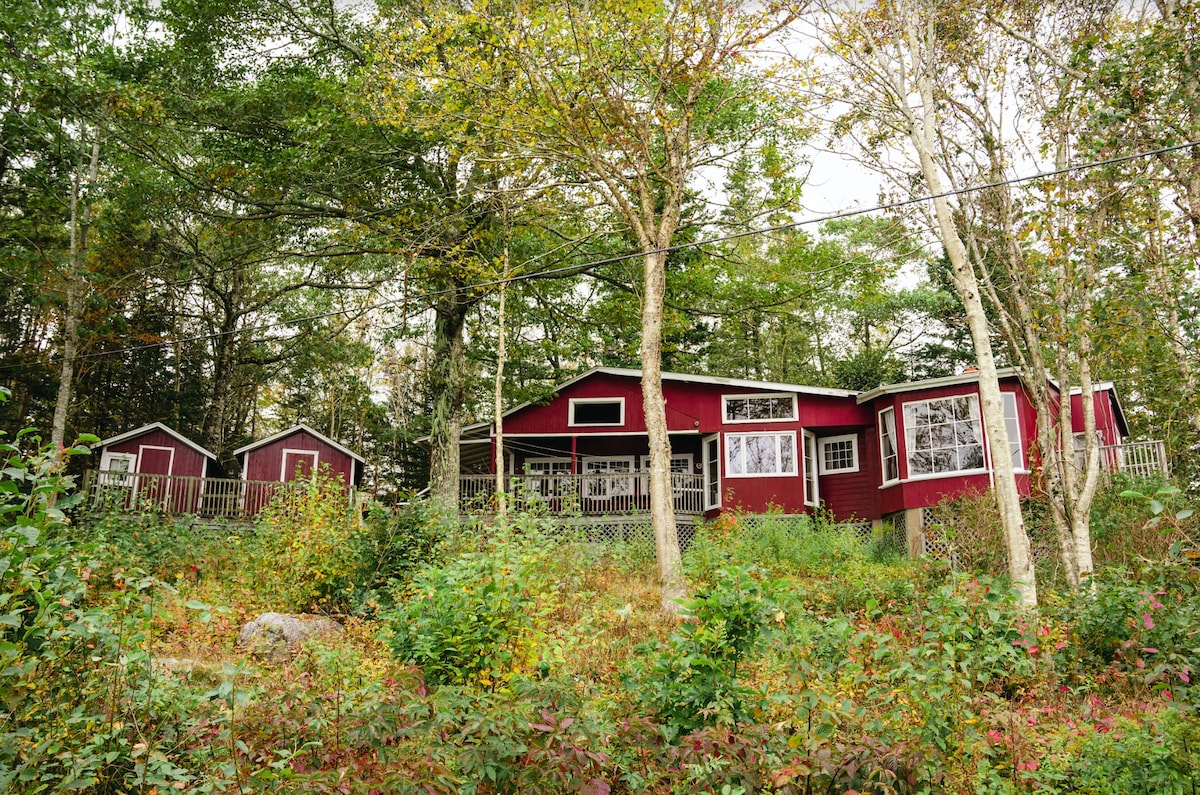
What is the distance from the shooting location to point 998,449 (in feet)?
33.8

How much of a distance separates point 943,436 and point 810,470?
163 inches

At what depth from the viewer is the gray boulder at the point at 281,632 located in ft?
27.8

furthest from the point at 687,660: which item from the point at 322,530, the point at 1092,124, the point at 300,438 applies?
the point at 300,438

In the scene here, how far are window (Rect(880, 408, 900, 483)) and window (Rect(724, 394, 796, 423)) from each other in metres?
2.50

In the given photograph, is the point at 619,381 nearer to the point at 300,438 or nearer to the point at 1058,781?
the point at 300,438

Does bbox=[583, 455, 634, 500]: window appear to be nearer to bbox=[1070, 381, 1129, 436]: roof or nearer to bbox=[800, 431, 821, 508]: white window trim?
bbox=[800, 431, 821, 508]: white window trim

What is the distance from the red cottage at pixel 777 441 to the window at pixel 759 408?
0.10 ft

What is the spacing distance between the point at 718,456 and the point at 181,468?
17.3 m

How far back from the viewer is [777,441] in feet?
78.8

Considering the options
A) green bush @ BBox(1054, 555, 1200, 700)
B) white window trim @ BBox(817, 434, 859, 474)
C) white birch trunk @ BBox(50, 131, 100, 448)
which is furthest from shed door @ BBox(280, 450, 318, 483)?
green bush @ BBox(1054, 555, 1200, 700)

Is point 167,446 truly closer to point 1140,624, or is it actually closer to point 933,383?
point 933,383

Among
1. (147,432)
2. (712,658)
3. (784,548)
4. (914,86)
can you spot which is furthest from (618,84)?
(147,432)

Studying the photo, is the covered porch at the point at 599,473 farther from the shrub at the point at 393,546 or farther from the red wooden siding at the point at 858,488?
the shrub at the point at 393,546

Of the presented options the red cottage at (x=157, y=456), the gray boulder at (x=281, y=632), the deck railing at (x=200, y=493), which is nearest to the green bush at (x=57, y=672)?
the gray boulder at (x=281, y=632)
